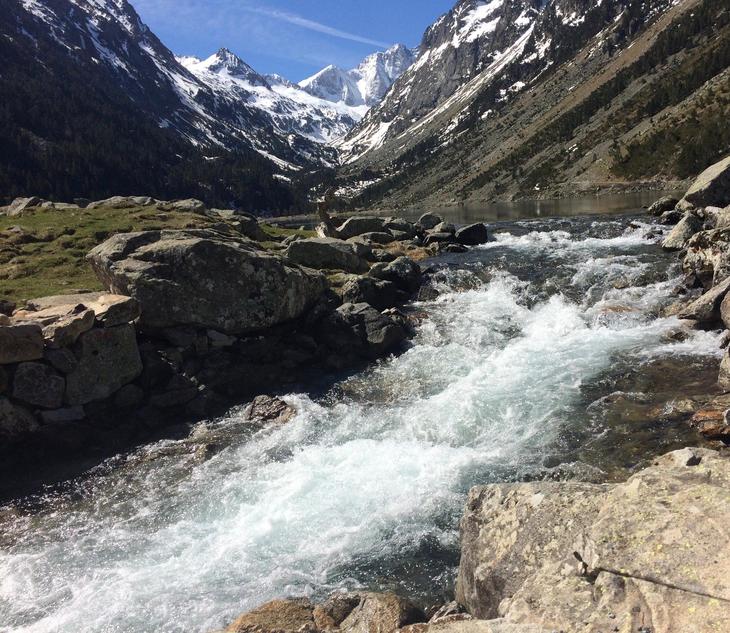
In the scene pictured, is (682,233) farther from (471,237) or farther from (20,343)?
(20,343)

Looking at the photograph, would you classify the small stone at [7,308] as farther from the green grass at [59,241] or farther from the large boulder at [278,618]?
the large boulder at [278,618]

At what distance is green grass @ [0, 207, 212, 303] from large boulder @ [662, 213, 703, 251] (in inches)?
1238

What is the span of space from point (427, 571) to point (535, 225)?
159ft

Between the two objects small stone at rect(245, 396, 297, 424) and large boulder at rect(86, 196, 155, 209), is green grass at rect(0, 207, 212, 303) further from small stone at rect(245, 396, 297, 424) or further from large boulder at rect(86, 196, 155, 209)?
small stone at rect(245, 396, 297, 424)

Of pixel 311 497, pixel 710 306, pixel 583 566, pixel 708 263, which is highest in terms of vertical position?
pixel 708 263

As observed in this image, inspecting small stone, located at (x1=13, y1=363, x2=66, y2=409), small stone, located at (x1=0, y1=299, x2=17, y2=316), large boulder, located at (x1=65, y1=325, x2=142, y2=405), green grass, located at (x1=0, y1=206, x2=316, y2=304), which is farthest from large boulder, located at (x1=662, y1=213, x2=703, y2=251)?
small stone, located at (x1=0, y1=299, x2=17, y2=316)

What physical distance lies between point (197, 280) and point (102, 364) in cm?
484

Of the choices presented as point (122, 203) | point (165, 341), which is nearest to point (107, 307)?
point (165, 341)

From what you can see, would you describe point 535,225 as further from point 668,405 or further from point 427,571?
point 427,571

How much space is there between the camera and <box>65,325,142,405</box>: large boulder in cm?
1545

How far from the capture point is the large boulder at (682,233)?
1117 inches

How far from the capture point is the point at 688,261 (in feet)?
72.7

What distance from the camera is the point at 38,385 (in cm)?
1472

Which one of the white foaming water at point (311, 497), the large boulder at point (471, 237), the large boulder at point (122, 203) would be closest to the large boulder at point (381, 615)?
the white foaming water at point (311, 497)
